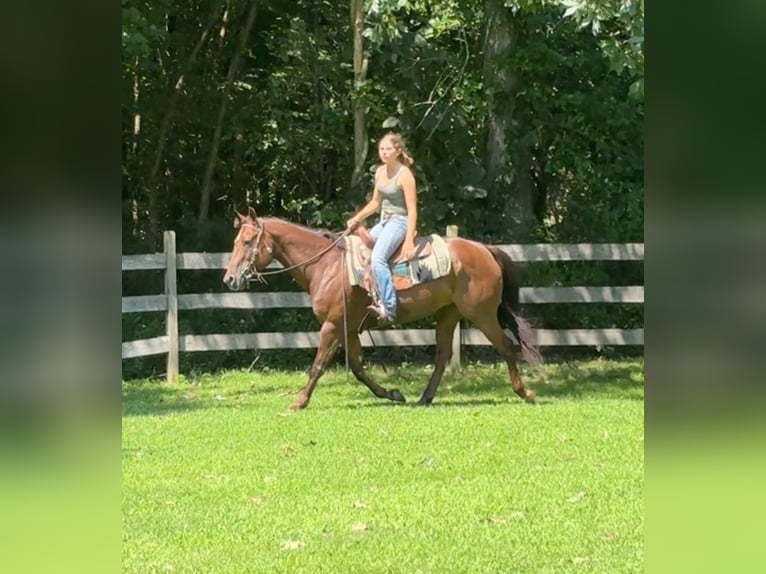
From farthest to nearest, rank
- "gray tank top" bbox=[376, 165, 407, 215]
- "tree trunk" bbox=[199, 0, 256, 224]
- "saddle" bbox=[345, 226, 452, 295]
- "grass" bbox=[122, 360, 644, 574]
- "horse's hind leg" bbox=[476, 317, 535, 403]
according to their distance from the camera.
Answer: "tree trunk" bbox=[199, 0, 256, 224], "horse's hind leg" bbox=[476, 317, 535, 403], "saddle" bbox=[345, 226, 452, 295], "gray tank top" bbox=[376, 165, 407, 215], "grass" bbox=[122, 360, 644, 574]

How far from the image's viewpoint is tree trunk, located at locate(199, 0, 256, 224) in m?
13.1

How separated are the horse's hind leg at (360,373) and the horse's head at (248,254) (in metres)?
0.98

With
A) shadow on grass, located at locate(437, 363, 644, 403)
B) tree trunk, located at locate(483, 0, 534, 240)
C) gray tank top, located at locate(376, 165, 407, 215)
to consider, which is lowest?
shadow on grass, located at locate(437, 363, 644, 403)

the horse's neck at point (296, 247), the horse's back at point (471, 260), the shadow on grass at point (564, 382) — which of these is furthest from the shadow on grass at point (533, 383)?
the horse's neck at point (296, 247)

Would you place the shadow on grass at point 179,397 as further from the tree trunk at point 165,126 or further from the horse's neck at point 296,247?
the tree trunk at point 165,126

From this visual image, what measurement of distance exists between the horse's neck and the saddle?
1.07 feet

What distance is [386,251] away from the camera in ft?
25.2

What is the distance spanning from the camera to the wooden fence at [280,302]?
9.80 m

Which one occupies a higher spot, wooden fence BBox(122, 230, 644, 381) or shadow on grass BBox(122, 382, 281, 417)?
wooden fence BBox(122, 230, 644, 381)

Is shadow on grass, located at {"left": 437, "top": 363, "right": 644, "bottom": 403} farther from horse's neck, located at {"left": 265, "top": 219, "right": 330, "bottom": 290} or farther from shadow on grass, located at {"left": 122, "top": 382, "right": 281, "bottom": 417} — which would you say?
shadow on grass, located at {"left": 122, "top": 382, "right": 281, "bottom": 417}

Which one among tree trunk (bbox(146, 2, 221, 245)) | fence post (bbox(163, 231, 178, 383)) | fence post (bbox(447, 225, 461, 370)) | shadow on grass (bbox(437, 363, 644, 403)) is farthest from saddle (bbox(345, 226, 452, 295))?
tree trunk (bbox(146, 2, 221, 245))

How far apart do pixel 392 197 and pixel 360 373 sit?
5.00ft
